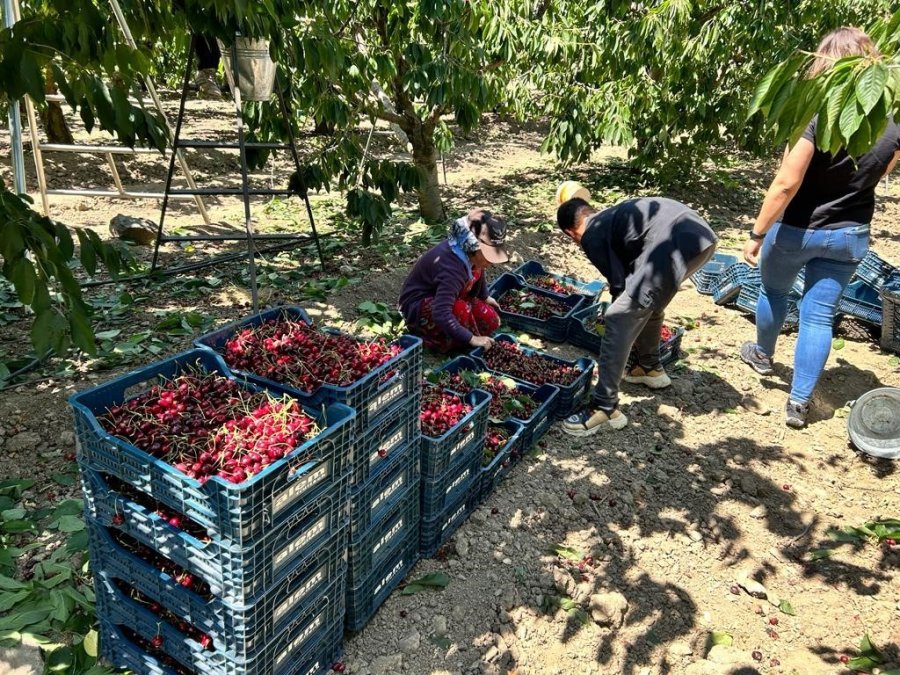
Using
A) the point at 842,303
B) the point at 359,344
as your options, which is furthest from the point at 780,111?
the point at 842,303

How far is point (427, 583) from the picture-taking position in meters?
2.91

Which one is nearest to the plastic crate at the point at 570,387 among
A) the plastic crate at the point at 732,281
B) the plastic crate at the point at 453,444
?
the plastic crate at the point at 453,444

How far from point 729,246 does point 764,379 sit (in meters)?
3.53

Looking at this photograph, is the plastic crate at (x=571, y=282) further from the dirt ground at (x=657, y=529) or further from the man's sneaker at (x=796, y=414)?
the man's sneaker at (x=796, y=414)

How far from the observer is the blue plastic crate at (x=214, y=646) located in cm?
202

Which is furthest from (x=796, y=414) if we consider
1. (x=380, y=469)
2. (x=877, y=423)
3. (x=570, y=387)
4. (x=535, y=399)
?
(x=380, y=469)

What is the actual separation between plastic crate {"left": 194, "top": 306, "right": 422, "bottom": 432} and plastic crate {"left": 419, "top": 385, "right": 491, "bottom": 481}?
0.36m

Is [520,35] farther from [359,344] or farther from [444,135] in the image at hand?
[359,344]

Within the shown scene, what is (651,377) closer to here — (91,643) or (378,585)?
(378,585)

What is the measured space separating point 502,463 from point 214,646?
6.33 feet

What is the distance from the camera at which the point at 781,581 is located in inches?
122

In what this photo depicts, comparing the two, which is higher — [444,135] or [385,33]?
[385,33]

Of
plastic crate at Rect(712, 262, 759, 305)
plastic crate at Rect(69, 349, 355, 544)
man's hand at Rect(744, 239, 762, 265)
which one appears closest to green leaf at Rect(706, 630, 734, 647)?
plastic crate at Rect(69, 349, 355, 544)

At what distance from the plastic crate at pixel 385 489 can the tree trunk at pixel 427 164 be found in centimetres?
446
